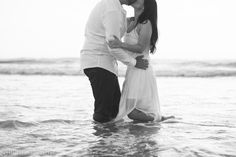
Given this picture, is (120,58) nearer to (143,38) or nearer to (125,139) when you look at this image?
(143,38)

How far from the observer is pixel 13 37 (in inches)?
1313

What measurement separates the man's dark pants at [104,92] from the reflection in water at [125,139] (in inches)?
6.1

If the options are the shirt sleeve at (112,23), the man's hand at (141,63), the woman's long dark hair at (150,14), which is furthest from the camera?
the man's hand at (141,63)

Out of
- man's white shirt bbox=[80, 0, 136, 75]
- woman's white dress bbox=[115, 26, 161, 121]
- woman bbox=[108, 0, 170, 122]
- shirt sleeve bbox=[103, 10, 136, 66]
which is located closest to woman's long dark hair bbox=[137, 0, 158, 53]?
woman bbox=[108, 0, 170, 122]

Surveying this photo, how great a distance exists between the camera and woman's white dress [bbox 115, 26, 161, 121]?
16.8 feet

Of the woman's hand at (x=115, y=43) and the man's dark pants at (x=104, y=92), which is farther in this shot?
the man's dark pants at (x=104, y=92)

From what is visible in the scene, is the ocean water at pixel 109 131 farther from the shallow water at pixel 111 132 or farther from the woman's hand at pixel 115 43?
the woman's hand at pixel 115 43

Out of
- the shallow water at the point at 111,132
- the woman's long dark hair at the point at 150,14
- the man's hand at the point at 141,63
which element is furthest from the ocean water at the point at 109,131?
the woman's long dark hair at the point at 150,14

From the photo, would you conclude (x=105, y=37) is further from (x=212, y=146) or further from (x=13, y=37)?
(x=13, y=37)

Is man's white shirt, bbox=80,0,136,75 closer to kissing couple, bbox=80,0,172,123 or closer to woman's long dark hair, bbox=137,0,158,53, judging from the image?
kissing couple, bbox=80,0,172,123

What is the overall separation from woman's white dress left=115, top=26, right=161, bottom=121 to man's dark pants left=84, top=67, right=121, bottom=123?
11 centimetres

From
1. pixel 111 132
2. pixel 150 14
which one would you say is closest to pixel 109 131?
pixel 111 132

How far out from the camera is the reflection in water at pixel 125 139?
3.60 m

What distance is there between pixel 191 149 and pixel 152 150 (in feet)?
1.22
